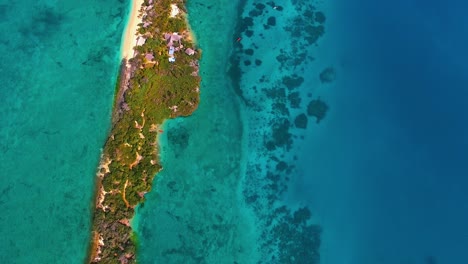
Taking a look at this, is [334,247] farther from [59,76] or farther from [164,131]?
[59,76]

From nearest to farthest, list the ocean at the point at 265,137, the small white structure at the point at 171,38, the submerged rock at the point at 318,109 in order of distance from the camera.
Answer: the ocean at the point at 265,137 → the submerged rock at the point at 318,109 → the small white structure at the point at 171,38

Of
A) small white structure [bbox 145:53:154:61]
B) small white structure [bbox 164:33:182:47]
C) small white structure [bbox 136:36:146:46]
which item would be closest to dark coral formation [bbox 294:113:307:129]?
small white structure [bbox 164:33:182:47]

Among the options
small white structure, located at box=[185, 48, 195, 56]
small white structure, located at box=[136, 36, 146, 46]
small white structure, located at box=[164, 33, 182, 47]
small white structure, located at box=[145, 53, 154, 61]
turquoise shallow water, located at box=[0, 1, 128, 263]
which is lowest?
turquoise shallow water, located at box=[0, 1, 128, 263]

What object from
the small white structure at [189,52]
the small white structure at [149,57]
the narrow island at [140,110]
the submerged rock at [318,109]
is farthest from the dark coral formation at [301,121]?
the small white structure at [149,57]

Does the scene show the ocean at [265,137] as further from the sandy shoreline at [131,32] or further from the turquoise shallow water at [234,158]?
the sandy shoreline at [131,32]

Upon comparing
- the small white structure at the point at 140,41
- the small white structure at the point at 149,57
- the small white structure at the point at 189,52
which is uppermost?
the small white structure at the point at 189,52

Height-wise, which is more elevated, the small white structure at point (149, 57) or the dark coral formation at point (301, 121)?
the small white structure at point (149, 57)

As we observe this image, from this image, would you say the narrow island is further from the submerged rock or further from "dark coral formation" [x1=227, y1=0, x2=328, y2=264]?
the submerged rock
